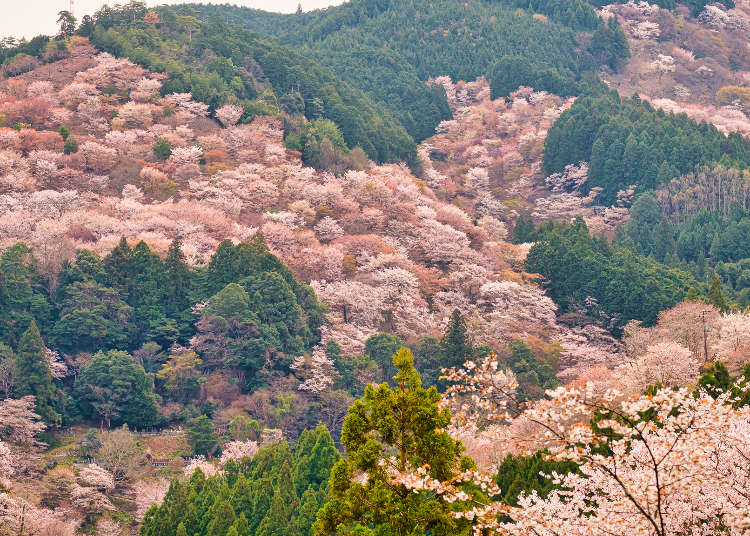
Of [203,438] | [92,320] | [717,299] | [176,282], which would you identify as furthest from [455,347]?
[92,320]

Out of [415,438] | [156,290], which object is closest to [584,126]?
[156,290]

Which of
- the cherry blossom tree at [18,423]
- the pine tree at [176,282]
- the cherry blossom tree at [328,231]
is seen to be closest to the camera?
the cherry blossom tree at [18,423]

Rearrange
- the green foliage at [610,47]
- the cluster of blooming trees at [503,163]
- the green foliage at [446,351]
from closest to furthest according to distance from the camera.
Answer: the green foliage at [446,351], the cluster of blooming trees at [503,163], the green foliage at [610,47]

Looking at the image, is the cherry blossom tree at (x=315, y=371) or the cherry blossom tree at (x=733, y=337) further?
the cherry blossom tree at (x=315, y=371)

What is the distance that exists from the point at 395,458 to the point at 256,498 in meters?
18.8

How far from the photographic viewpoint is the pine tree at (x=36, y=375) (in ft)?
133

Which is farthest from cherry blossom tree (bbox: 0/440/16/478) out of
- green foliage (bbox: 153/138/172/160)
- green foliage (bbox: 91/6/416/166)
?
green foliage (bbox: 91/6/416/166)

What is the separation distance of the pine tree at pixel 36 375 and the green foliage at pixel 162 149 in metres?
24.1

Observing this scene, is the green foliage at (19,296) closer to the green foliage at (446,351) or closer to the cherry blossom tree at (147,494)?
the cherry blossom tree at (147,494)

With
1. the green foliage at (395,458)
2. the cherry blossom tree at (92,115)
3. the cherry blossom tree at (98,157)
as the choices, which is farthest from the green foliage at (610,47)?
the green foliage at (395,458)

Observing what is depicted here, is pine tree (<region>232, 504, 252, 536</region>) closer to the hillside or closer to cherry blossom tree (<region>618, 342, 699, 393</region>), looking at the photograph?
the hillside

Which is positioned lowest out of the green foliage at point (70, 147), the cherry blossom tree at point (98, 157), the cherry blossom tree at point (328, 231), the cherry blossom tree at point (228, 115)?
the cherry blossom tree at point (328, 231)

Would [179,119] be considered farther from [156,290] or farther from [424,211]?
[156,290]

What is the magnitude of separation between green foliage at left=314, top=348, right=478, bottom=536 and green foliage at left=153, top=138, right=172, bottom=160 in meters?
51.6
